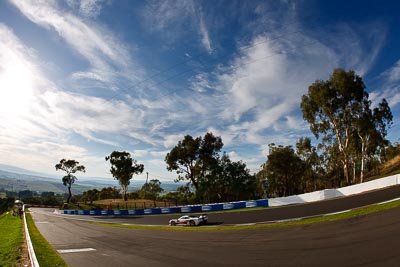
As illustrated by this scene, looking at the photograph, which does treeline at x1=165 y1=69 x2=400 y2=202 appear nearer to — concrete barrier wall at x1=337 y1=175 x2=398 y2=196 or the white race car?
concrete barrier wall at x1=337 y1=175 x2=398 y2=196

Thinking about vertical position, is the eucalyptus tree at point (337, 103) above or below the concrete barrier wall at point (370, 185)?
above

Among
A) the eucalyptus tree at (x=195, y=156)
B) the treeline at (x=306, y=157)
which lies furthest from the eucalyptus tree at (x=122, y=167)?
the eucalyptus tree at (x=195, y=156)

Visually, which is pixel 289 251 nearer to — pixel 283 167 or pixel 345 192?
pixel 345 192

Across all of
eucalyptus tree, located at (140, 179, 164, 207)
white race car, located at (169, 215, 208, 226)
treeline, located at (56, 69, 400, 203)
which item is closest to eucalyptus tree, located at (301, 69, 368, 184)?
treeline, located at (56, 69, 400, 203)

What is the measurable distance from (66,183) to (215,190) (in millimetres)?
61281

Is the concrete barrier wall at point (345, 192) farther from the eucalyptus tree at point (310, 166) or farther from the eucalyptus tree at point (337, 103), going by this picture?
the eucalyptus tree at point (310, 166)

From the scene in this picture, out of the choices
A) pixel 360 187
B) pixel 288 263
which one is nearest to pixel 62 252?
pixel 288 263

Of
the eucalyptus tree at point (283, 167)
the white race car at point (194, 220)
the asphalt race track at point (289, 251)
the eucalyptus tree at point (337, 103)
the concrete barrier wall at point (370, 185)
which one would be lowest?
the white race car at point (194, 220)

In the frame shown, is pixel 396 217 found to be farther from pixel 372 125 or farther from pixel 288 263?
pixel 372 125

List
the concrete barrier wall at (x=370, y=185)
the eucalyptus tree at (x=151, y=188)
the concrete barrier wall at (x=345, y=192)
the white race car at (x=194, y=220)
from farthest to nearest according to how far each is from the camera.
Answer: the eucalyptus tree at (x=151, y=188) → the concrete barrier wall at (x=370, y=185) → the concrete barrier wall at (x=345, y=192) → the white race car at (x=194, y=220)

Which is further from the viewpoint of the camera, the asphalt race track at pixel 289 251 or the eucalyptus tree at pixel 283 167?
the eucalyptus tree at pixel 283 167

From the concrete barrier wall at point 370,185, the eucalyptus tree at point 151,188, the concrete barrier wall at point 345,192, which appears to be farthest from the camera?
the eucalyptus tree at point 151,188

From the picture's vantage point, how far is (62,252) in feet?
56.3

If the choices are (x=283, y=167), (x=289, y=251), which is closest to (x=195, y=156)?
(x=283, y=167)
